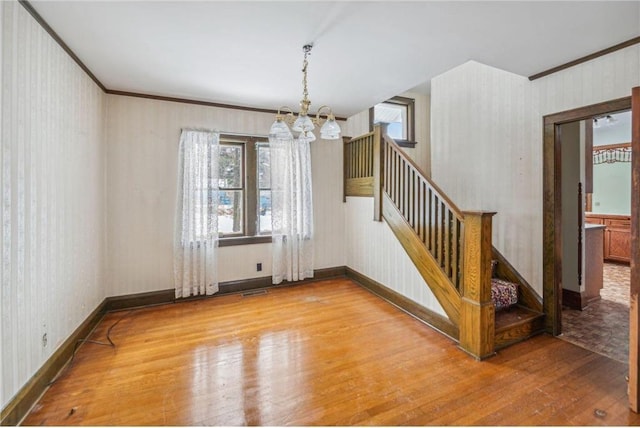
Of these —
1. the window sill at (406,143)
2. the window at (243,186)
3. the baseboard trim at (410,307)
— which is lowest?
the baseboard trim at (410,307)

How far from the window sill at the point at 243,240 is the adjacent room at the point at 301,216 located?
0.03 metres

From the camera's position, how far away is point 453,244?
280 centimetres

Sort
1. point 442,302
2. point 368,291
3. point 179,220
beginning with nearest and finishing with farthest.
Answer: point 442,302 → point 179,220 → point 368,291

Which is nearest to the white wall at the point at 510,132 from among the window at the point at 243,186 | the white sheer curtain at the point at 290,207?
the white sheer curtain at the point at 290,207

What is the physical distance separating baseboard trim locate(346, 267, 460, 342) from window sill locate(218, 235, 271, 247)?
1527 mm

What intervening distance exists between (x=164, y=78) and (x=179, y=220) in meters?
1.67

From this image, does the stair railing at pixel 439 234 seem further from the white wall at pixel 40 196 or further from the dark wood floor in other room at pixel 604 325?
the white wall at pixel 40 196

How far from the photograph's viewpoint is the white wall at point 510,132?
2.55m

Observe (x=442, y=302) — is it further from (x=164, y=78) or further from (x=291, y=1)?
(x=164, y=78)

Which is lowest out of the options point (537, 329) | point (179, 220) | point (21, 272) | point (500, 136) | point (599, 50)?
point (537, 329)

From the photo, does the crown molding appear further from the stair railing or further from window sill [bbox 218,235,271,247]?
window sill [bbox 218,235,271,247]

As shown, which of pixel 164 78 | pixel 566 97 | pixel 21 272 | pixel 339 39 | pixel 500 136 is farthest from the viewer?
pixel 500 136

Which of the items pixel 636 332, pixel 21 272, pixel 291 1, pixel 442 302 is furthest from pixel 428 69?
pixel 21 272

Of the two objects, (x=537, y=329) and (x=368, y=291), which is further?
(x=368, y=291)
